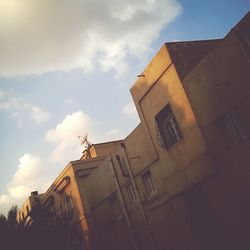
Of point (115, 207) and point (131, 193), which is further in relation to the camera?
point (115, 207)

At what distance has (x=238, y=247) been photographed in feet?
32.0

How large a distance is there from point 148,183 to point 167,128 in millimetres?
3265

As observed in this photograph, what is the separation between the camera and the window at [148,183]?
1456cm

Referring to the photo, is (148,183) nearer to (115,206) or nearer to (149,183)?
(149,183)

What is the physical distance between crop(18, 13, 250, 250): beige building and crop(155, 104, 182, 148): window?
0.14 ft

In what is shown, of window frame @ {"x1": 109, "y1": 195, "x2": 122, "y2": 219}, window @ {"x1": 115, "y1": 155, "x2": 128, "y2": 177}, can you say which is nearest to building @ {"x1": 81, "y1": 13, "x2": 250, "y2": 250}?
window @ {"x1": 115, "y1": 155, "x2": 128, "y2": 177}

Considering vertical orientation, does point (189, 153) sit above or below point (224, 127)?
below

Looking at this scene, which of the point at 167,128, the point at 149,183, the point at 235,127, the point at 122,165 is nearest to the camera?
the point at 235,127

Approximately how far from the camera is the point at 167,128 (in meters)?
13.2

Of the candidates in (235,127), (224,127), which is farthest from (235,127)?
(224,127)

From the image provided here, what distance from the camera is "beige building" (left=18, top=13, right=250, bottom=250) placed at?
31.2 feet

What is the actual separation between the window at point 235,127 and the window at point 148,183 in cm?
562

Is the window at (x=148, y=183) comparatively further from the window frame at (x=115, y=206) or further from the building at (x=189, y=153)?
the window frame at (x=115, y=206)

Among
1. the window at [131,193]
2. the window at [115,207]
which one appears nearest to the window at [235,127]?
the window at [131,193]
